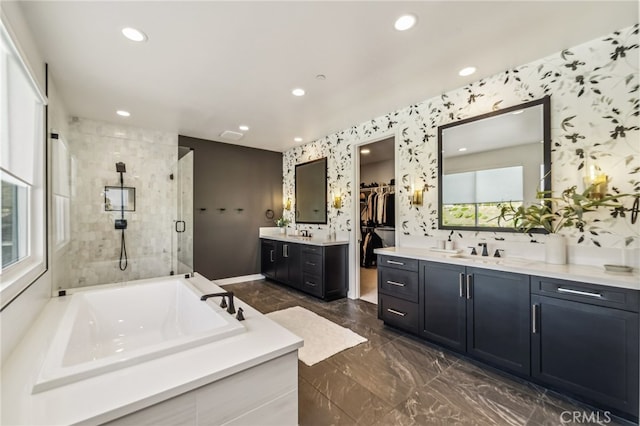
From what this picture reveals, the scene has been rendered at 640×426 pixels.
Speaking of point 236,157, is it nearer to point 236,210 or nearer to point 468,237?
point 236,210

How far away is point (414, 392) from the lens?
1925 mm

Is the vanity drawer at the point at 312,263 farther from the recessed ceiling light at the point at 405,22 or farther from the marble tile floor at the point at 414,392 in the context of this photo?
the recessed ceiling light at the point at 405,22

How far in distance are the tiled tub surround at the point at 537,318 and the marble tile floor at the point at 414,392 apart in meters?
0.13

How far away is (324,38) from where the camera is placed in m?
2.01

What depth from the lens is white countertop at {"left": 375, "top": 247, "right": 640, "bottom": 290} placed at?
1662 millimetres

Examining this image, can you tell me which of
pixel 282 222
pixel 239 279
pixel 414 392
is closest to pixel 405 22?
pixel 414 392

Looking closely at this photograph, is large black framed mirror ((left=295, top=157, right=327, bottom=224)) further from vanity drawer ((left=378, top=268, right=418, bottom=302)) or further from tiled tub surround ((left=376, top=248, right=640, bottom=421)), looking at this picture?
tiled tub surround ((left=376, top=248, right=640, bottom=421))

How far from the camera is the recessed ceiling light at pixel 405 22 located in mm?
1799

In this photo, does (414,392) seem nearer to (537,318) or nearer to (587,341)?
(537,318)

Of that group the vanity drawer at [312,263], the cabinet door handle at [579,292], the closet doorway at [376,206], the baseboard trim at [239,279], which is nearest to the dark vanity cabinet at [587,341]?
the cabinet door handle at [579,292]

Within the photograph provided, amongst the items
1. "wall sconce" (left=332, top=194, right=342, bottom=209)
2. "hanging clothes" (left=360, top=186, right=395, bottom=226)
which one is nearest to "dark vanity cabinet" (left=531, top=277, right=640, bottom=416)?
"wall sconce" (left=332, top=194, right=342, bottom=209)

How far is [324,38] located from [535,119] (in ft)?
6.40

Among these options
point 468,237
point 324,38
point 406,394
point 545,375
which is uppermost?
point 324,38

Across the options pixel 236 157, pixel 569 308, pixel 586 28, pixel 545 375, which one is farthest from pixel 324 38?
pixel 236 157
